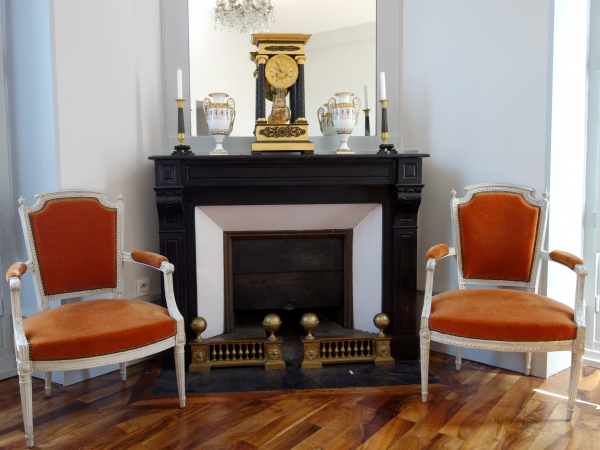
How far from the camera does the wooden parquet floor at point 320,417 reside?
2141mm

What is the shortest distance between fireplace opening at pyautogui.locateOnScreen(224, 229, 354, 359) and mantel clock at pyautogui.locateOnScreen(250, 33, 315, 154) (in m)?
0.50

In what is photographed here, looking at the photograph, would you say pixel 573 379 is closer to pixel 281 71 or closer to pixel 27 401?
pixel 281 71

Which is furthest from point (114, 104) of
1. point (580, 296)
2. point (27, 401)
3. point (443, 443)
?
point (580, 296)

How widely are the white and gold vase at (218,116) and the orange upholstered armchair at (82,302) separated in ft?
2.05

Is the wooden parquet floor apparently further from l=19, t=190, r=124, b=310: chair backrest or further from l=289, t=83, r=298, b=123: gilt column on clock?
l=289, t=83, r=298, b=123: gilt column on clock

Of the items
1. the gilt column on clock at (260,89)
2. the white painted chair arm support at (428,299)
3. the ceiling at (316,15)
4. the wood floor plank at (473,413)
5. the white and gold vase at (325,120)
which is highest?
the ceiling at (316,15)

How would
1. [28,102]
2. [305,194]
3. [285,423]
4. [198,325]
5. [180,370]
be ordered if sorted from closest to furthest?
[285,423] → [180,370] → [28,102] → [198,325] → [305,194]

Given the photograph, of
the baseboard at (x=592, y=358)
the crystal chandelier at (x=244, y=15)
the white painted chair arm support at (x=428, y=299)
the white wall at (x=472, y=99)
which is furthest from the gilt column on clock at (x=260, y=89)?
the baseboard at (x=592, y=358)

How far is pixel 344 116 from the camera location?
118 inches

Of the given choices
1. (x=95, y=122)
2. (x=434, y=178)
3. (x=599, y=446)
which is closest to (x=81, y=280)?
(x=95, y=122)

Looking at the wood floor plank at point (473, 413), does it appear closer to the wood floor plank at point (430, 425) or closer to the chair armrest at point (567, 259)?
the wood floor plank at point (430, 425)

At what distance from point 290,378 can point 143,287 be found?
3.28 ft

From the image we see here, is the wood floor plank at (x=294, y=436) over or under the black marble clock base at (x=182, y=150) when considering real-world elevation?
under

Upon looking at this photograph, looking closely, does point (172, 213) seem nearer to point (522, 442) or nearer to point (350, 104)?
point (350, 104)
